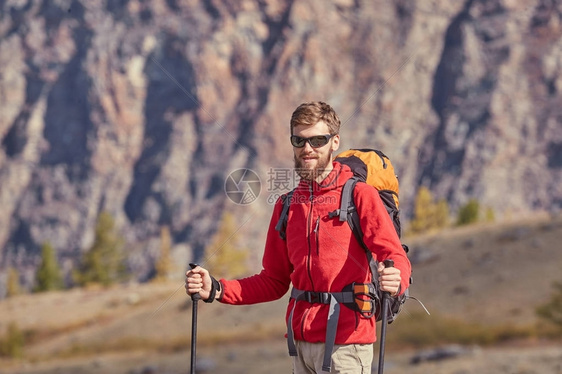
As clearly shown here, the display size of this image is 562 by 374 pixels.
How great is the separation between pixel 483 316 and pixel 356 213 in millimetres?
22852

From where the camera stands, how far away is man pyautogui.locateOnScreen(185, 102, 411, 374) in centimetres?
502

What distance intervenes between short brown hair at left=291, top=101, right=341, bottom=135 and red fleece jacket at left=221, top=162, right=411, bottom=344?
1.00ft

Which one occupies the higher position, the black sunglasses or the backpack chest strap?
the black sunglasses

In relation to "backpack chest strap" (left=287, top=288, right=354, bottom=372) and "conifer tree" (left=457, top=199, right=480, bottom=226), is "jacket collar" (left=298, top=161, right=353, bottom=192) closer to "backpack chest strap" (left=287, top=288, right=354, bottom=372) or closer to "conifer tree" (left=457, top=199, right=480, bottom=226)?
"backpack chest strap" (left=287, top=288, right=354, bottom=372)

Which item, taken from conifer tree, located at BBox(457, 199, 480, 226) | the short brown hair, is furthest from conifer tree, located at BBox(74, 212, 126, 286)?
the short brown hair

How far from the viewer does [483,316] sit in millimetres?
26797

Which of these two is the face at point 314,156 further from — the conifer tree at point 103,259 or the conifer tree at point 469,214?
the conifer tree at point 103,259

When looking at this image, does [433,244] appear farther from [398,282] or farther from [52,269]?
[52,269]

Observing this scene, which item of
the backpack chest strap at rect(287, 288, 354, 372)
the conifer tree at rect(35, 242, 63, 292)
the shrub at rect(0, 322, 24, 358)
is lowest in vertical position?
the conifer tree at rect(35, 242, 63, 292)

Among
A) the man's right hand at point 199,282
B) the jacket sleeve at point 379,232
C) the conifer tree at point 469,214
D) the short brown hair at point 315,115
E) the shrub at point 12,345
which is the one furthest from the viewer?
the conifer tree at point 469,214

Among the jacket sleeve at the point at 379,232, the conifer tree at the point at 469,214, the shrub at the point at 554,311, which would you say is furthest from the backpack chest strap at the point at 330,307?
the conifer tree at the point at 469,214

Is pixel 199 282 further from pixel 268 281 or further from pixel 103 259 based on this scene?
pixel 103 259

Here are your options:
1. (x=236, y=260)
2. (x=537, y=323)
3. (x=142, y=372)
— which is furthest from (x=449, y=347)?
(x=236, y=260)

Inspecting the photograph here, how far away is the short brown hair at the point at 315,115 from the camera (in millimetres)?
5152
